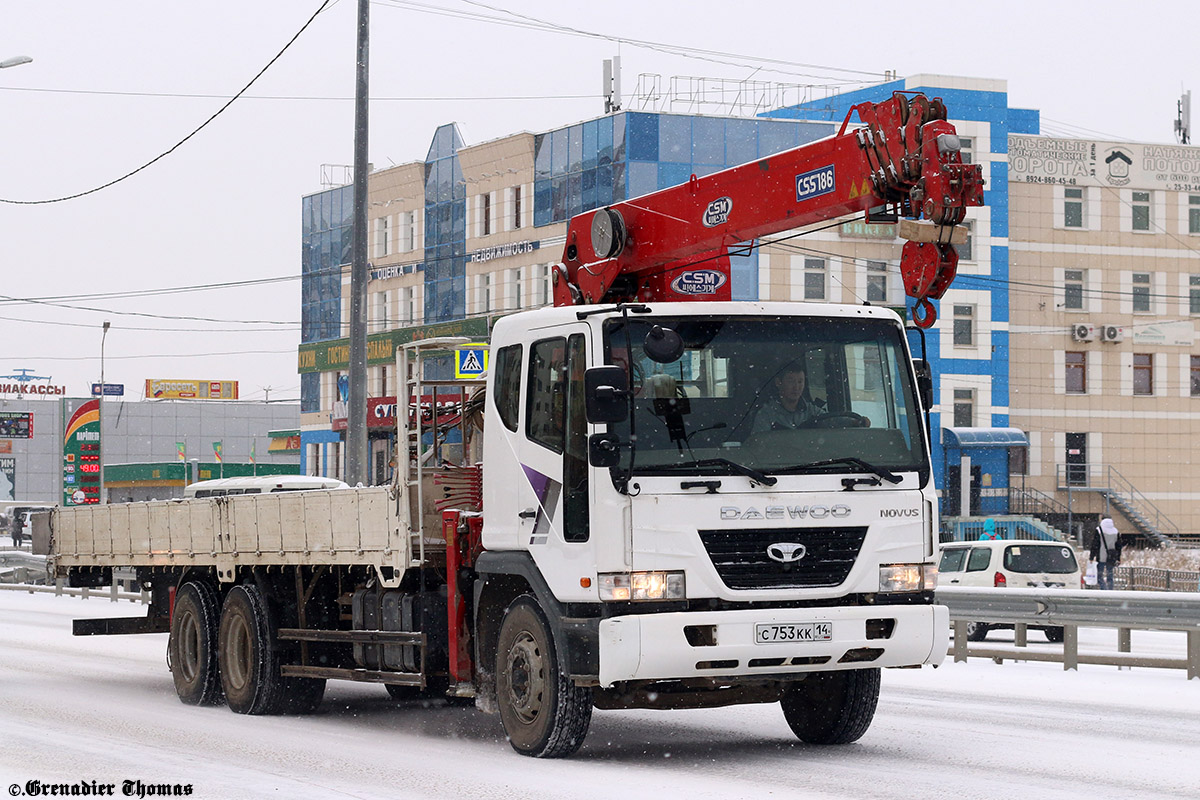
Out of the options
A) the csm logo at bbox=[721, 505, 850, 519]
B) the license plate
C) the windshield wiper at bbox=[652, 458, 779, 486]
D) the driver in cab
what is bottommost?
the license plate

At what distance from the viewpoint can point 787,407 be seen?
401 inches

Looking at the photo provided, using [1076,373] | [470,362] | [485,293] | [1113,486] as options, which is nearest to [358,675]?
[470,362]

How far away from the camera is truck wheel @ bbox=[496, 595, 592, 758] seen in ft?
33.6

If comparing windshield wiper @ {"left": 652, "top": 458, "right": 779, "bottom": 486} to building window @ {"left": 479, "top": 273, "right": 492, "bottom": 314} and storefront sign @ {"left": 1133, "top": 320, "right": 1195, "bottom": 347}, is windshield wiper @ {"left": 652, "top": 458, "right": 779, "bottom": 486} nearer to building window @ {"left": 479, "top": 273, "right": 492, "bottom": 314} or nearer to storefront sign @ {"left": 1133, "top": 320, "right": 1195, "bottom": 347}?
building window @ {"left": 479, "top": 273, "right": 492, "bottom": 314}

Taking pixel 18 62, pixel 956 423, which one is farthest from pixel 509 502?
pixel 956 423

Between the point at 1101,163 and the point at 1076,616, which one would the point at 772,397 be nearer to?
the point at 1076,616

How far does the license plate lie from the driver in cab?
110cm

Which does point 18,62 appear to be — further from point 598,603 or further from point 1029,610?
point 598,603

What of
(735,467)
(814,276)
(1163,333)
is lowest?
(735,467)

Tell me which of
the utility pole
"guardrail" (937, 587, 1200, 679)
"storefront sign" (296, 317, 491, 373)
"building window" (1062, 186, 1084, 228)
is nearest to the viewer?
"guardrail" (937, 587, 1200, 679)

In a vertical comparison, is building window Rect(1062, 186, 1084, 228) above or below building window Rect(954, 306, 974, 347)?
above

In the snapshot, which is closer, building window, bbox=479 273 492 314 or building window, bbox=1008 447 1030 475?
building window, bbox=479 273 492 314

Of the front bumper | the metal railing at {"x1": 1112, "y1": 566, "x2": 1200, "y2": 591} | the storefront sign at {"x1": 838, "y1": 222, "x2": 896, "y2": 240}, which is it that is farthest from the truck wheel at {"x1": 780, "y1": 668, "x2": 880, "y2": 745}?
the storefront sign at {"x1": 838, "y1": 222, "x2": 896, "y2": 240}

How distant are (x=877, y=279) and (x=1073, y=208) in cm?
1088
